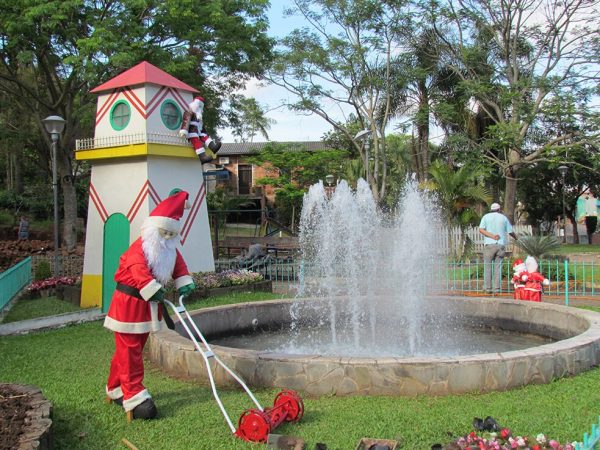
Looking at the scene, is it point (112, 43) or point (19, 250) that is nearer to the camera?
point (112, 43)

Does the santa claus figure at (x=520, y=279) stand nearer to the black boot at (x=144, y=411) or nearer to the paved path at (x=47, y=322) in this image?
the black boot at (x=144, y=411)

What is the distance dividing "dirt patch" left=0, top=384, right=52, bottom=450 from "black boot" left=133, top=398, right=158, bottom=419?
2.35 ft

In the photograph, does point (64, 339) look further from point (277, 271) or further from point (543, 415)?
point (277, 271)

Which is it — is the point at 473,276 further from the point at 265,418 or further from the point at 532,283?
the point at 265,418

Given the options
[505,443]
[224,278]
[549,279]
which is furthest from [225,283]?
[505,443]

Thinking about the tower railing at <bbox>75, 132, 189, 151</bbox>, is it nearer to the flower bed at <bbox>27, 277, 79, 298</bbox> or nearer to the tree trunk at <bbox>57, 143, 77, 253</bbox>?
the flower bed at <bbox>27, 277, 79, 298</bbox>

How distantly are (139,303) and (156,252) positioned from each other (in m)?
0.47

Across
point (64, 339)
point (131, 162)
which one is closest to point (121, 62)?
point (131, 162)

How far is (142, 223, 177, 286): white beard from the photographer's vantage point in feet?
16.9

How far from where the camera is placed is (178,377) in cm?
615

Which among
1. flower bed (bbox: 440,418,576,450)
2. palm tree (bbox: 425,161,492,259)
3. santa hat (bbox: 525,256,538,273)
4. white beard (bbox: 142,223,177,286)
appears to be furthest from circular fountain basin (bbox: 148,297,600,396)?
palm tree (bbox: 425,161,492,259)

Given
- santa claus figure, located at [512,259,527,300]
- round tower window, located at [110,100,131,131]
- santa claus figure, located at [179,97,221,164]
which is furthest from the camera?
santa claus figure, located at [179,97,221,164]

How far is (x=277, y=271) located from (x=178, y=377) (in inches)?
384

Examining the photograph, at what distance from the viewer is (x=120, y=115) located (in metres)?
12.6
